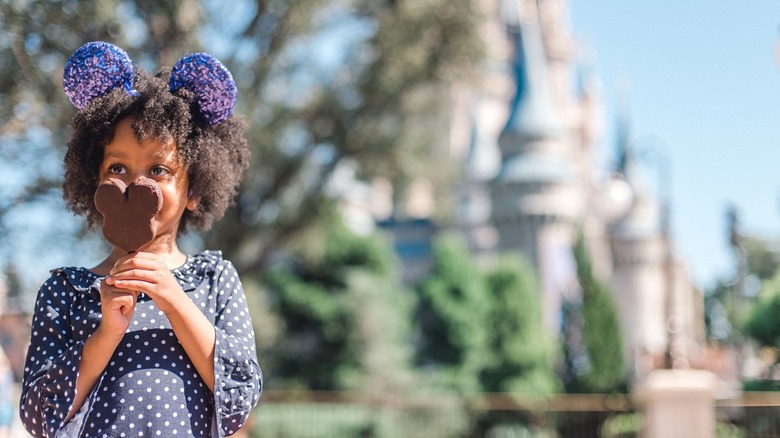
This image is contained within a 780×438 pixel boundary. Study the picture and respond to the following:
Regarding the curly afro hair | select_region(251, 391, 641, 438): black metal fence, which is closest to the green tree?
select_region(251, 391, 641, 438): black metal fence

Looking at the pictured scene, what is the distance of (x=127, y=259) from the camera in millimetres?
1785

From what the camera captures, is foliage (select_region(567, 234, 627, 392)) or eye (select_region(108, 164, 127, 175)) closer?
eye (select_region(108, 164, 127, 175))

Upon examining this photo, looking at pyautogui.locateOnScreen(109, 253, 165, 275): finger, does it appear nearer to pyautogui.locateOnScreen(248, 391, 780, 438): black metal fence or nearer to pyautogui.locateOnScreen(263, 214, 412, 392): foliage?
pyautogui.locateOnScreen(248, 391, 780, 438): black metal fence

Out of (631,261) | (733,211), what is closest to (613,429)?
(733,211)

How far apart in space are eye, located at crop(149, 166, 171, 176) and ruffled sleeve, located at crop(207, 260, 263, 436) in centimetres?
25

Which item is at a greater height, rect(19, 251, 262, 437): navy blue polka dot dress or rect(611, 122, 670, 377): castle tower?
rect(611, 122, 670, 377): castle tower

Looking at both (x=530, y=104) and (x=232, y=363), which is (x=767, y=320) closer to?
(x=232, y=363)

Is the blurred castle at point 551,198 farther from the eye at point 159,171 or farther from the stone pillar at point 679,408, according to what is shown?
the eye at point 159,171

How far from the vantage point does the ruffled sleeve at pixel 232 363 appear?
1.90 metres

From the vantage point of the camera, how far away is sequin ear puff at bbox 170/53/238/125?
213cm

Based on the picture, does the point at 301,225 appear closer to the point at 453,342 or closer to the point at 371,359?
the point at 371,359

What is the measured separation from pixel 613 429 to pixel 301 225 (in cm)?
605

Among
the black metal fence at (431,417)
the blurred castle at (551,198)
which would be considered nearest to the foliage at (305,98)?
the black metal fence at (431,417)

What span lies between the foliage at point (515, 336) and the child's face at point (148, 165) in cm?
2305
